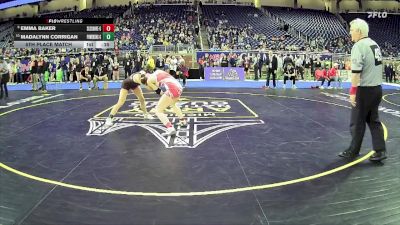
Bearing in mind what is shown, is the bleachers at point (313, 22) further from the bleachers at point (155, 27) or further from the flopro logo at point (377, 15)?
the bleachers at point (155, 27)

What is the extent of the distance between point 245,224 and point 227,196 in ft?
2.50

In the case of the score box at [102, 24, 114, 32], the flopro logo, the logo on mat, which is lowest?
the logo on mat

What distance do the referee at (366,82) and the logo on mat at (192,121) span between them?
278cm

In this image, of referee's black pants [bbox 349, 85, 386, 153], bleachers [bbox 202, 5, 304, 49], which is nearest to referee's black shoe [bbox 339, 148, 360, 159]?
referee's black pants [bbox 349, 85, 386, 153]

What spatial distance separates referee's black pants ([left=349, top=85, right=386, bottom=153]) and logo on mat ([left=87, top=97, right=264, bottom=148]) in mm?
2705

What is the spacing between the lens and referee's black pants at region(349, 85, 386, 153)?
19.1ft

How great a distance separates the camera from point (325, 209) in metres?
4.14

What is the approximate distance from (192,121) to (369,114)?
4.39m

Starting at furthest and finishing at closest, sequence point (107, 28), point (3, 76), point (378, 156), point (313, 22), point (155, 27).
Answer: point (313, 22)
point (155, 27)
point (107, 28)
point (3, 76)
point (378, 156)

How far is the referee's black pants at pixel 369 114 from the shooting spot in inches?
229

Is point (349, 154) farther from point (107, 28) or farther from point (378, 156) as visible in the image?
point (107, 28)

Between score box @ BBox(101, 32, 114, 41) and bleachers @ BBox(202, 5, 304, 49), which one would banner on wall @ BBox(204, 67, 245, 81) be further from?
bleachers @ BBox(202, 5, 304, 49)

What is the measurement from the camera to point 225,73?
24.2 m

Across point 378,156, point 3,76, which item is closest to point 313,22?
point 3,76
